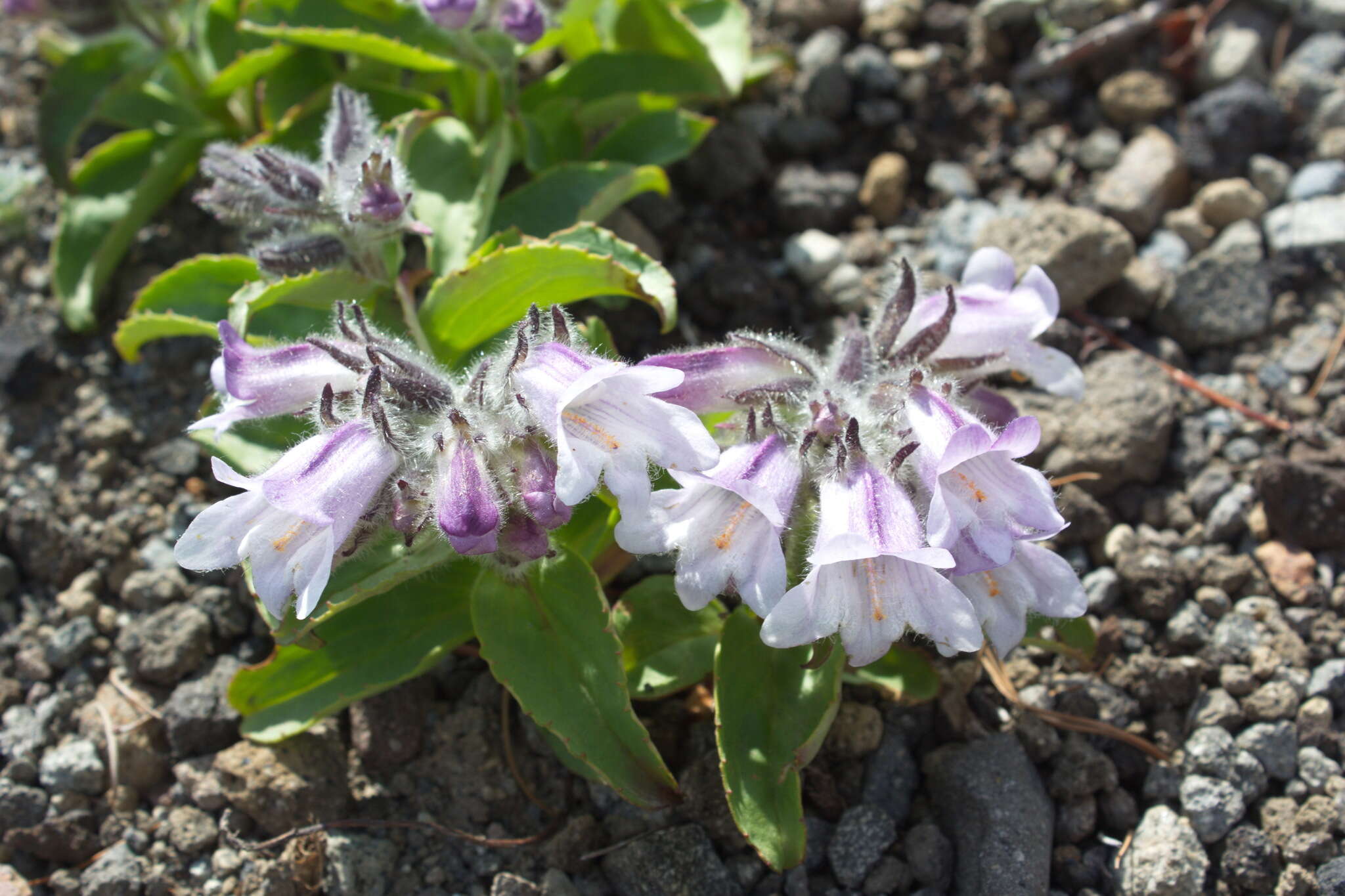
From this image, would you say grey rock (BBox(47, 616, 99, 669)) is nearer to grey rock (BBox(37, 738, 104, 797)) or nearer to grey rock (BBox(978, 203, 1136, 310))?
grey rock (BBox(37, 738, 104, 797))

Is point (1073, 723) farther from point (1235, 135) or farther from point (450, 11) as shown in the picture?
point (450, 11)

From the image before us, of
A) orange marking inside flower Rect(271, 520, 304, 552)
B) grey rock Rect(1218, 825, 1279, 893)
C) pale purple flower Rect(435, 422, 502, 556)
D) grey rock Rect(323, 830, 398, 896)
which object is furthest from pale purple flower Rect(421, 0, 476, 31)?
grey rock Rect(1218, 825, 1279, 893)

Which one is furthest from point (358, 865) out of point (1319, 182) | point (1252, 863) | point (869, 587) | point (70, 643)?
point (1319, 182)

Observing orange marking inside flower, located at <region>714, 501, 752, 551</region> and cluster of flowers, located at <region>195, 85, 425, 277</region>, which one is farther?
cluster of flowers, located at <region>195, 85, 425, 277</region>

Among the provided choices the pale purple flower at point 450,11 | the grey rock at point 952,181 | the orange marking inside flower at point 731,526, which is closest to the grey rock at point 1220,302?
the grey rock at point 952,181

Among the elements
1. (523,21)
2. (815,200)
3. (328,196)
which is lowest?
(815,200)

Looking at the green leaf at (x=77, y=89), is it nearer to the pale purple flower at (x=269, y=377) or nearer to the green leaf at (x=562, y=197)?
the green leaf at (x=562, y=197)
